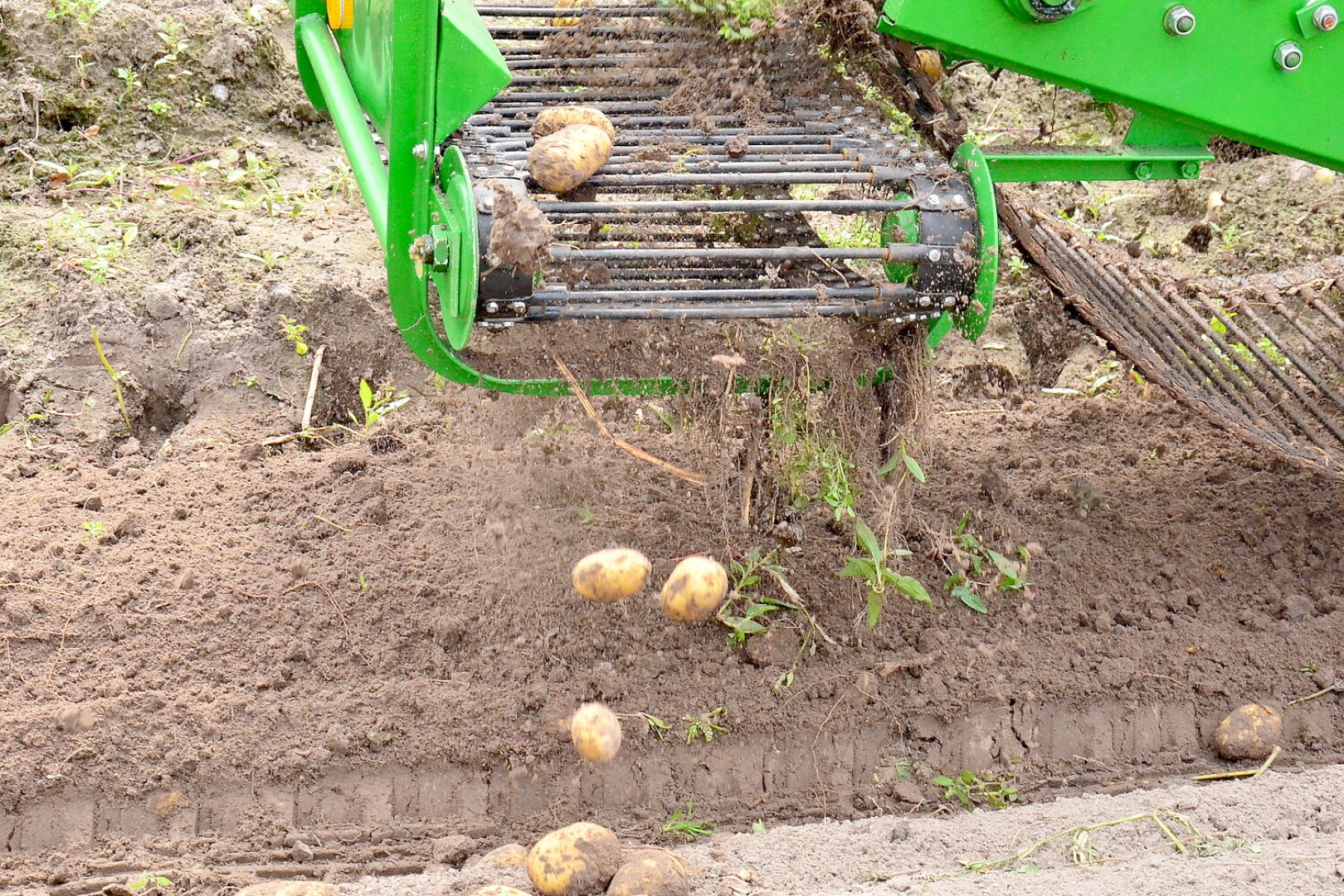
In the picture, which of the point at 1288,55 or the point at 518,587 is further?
the point at 518,587

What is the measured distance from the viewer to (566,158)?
2682 millimetres

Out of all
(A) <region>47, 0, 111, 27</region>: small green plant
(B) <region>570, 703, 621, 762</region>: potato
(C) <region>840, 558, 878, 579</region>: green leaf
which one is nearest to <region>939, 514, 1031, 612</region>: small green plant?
(C) <region>840, 558, 878, 579</region>: green leaf

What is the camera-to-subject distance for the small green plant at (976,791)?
10.5 feet

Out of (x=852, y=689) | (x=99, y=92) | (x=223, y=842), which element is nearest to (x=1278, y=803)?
(x=852, y=689)

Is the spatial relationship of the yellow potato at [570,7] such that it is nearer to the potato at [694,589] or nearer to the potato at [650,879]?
the potato at [694,589]

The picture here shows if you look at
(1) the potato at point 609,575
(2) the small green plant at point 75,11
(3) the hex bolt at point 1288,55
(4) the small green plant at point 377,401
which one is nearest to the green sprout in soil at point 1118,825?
(1) the potato at point 609,575

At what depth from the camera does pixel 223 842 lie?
3023mm

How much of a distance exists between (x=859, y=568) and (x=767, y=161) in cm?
100

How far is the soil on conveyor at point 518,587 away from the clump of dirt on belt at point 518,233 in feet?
1.31

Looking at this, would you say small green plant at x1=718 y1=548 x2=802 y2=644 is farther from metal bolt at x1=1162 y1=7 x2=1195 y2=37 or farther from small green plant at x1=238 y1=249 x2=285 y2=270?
small green plant at x1=238 y1=249 x2=285 y2=270

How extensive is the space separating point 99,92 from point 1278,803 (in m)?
4.48

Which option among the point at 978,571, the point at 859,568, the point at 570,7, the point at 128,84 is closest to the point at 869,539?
the point at 859,568

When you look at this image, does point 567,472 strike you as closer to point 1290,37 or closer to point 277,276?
point 277,276

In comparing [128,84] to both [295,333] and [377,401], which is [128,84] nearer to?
[295,333]
